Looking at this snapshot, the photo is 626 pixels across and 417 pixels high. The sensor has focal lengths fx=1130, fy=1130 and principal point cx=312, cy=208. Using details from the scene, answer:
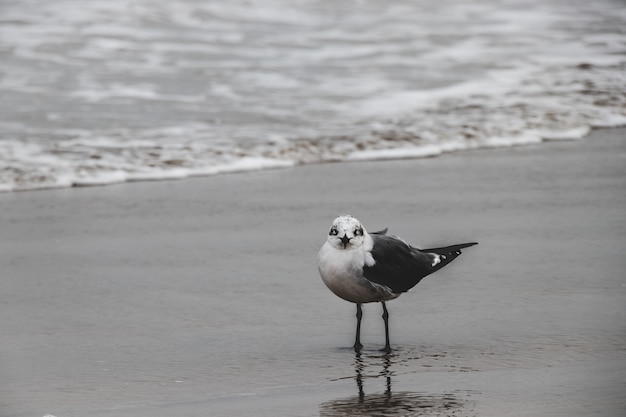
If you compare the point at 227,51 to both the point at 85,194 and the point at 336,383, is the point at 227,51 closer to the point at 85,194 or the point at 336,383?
the point at 85,194

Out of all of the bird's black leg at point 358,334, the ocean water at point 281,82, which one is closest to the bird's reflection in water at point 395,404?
the bird's black leg at point 358,334

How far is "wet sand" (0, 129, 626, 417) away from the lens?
3.92 m

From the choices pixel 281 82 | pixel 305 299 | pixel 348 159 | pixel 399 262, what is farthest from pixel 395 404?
pixel 281 82

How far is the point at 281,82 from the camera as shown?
1091 cm

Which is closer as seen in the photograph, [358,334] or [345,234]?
[345,234]

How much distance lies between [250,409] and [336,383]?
43cm

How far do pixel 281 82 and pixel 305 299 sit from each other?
237 inches

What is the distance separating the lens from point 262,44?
1298 cm

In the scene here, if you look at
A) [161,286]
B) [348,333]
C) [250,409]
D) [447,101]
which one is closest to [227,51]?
[447,101]

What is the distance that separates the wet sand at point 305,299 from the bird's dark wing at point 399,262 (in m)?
0.24

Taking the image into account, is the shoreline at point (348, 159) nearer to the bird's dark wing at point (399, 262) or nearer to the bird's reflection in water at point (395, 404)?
the bird's dark wing at point (399, 262)

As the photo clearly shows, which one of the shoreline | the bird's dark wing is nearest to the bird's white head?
the bird's dark wing

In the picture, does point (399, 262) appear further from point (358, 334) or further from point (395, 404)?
point (395, 404)

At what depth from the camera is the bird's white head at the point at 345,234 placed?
4.32m
